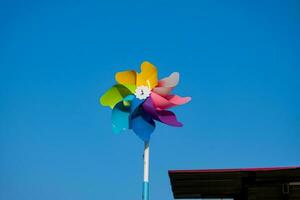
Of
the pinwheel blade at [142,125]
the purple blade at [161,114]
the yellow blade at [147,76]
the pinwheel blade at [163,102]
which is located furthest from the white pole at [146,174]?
the yellow blade at [147,76]

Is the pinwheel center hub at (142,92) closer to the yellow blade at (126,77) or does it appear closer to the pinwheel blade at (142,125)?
the yellow blade at (126,77)

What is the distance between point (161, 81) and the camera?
11641mm

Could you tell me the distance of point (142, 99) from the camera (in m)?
11.4

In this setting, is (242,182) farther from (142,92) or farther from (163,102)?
(142,92)

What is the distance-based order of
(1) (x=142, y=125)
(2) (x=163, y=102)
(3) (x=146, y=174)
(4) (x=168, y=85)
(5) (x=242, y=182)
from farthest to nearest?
(5) (x=242, y=182), (4) (x=168, y=85), (2) (x=163, y=102), (1) (x=142, y=125), (3) (x=146, y=174)

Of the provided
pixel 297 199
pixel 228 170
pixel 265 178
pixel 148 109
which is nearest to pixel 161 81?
pixel 148 109

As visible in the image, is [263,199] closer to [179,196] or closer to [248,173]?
[248,173]

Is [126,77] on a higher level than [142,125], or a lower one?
higher

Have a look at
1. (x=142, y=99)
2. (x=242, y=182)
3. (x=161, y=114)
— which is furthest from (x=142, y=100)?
(x=242, y=182)

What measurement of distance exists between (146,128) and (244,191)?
11.1ft

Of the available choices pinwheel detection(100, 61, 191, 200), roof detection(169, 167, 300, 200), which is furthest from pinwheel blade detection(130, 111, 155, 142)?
roof detection(169, 167, 300, 200)

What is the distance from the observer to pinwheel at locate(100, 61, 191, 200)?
1128 cm

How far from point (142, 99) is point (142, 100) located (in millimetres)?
39

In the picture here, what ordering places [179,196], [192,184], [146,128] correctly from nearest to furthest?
1. [146,128]
2. [192,184]
3. [179,196]
